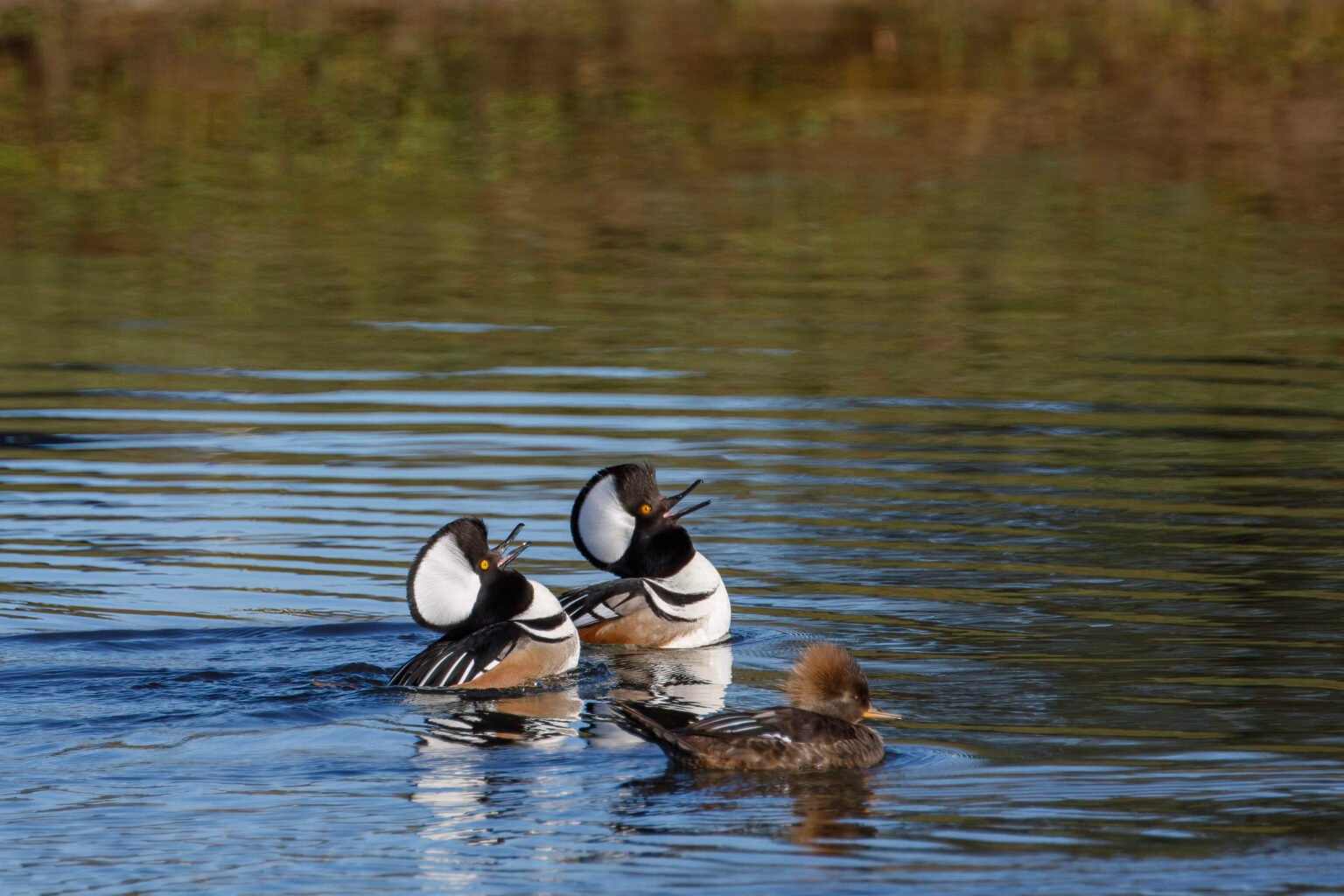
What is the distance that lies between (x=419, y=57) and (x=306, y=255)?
11.4 metres

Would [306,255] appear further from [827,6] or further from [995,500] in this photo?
[827,6]

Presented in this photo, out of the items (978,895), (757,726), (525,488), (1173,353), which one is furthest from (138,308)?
(978,895)

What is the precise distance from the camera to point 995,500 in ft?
40.2

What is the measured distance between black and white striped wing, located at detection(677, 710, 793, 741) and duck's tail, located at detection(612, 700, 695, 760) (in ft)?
0.20

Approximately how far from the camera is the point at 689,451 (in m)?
13.4

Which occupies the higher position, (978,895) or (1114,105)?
(1114,105)

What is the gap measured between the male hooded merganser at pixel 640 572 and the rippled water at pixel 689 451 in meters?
0.19

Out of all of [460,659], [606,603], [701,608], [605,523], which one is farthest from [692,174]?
[460,659]

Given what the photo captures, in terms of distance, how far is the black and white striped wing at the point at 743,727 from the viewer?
25.3 ft

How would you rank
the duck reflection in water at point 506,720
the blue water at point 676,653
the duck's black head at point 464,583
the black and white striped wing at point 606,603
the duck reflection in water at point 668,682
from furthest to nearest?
the black and white striped wing at point 606,603
the duck's black head at point 464,583
the duck reflection in water at point 668,682
the duck reflection in water at point 506,720
the blue water at point 676,653

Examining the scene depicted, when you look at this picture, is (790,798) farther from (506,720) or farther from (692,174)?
(692,174)

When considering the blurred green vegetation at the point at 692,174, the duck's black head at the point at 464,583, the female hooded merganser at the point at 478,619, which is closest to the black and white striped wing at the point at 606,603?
the female hooded merganser at the point at 478,619

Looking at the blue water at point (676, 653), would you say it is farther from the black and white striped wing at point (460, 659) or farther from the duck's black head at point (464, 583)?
the duck's black head at point (464, 583)

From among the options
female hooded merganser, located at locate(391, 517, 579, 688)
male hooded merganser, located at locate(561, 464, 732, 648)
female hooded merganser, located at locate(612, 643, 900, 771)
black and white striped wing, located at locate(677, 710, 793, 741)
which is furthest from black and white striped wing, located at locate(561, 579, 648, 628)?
black and white striped wing, located at locate(677, 710, 793, 741)
